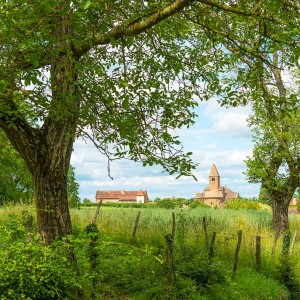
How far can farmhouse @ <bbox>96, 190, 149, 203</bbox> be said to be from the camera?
11225 centimetres

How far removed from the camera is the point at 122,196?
114062mm

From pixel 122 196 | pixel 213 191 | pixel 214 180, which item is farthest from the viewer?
pixel 214 180

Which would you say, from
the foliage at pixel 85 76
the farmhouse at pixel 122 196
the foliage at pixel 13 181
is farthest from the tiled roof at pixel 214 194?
the foliage at pixel 85 76

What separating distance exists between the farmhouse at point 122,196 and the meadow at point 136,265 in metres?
88.1

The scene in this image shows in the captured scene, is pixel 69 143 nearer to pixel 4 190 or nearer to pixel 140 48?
pixel 140 48

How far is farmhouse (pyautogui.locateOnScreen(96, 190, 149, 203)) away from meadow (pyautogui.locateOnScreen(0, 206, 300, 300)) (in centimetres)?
8812

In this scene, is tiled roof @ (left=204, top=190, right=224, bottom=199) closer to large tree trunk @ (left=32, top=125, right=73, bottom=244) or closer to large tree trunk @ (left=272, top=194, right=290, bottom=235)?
large tree trunk @ (left=272, top=194, right=290, bottom=235)

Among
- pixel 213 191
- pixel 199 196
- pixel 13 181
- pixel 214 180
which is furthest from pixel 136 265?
pixel 199 196

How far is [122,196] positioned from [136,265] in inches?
4062

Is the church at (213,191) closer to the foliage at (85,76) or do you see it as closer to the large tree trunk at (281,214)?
the large tree trunk at (281,214)

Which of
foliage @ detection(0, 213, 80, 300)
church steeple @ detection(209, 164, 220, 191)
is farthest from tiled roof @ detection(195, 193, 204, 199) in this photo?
foliage @ detection(0, 213, 80, 300)

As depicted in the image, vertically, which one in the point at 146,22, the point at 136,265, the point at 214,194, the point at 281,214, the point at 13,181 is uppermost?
the point at 146,22

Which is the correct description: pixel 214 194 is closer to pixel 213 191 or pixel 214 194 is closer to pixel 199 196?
pixel 213 191

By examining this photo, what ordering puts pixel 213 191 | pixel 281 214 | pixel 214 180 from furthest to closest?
pixel 214 180
pixel 213 191
pixel 281 214
